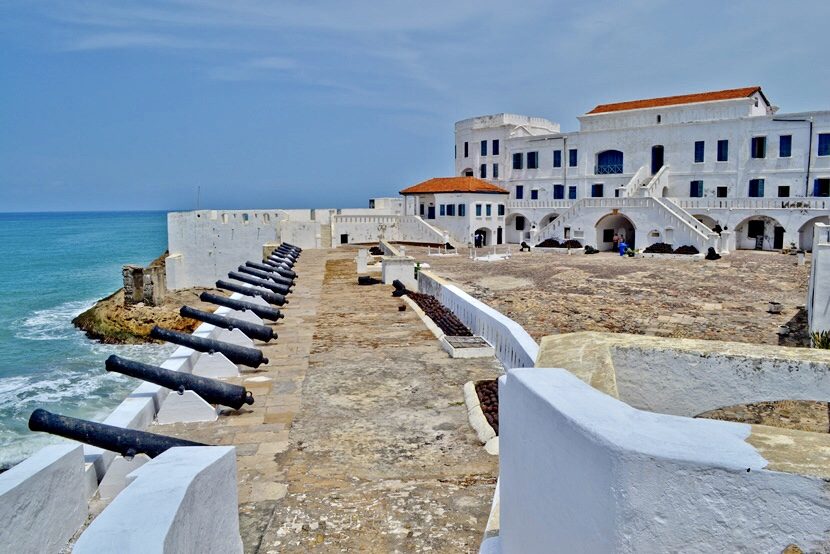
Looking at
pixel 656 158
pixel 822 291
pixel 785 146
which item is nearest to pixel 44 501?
pixel 822 291

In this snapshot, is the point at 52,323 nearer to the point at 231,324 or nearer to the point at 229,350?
the point at 231,324

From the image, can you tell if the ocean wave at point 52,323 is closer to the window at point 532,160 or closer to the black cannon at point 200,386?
the black cannon at point 200,386

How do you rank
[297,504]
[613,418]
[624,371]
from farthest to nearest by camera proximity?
[297,504], [624,371], [613,418]

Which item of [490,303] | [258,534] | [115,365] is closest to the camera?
[258,534]

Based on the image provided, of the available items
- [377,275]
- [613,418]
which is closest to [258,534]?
[613,418]

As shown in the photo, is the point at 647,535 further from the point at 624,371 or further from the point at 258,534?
the point at 258,534

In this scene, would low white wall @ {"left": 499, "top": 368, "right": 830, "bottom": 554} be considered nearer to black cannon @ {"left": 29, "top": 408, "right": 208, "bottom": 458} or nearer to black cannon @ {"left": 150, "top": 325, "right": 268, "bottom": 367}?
black cannon @ {"left": 29, "top": 408, "right": 208, "bottom": 458}

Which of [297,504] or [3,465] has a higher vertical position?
[297,504]

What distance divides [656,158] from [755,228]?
313 inches

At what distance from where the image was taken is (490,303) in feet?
66.0

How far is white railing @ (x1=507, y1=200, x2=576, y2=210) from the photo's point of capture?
47.0 meters

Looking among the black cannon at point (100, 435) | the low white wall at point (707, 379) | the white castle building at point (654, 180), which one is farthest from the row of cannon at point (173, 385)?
the white castle building at point (654, 180)

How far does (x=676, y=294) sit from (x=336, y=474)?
18.4 meters

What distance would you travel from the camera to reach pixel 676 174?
43.8 meters
